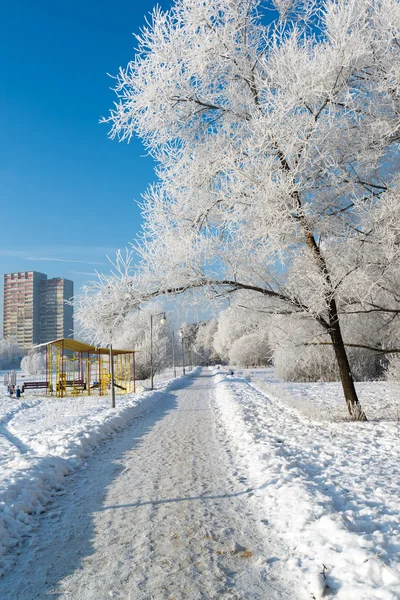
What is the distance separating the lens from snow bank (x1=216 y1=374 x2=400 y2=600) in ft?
10.1

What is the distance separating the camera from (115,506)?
16.6ft

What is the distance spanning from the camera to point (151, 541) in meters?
4.00

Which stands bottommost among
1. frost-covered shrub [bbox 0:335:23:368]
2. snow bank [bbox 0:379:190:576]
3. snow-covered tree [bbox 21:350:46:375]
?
Answer: snow bank [bbox 0:379:190:576]

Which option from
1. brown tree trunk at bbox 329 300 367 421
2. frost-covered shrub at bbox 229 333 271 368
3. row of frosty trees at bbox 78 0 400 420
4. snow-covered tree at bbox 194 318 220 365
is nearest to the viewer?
row of frosty trees at bbox 78 0 400 420

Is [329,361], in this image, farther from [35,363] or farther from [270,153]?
[35,363]

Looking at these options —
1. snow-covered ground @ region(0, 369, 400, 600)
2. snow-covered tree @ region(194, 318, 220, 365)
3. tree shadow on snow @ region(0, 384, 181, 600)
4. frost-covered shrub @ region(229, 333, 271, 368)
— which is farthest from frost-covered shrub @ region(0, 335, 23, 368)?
tree shadow on snow @ region(0, 384, 181, 600)

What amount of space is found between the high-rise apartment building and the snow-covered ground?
15554 centimetres

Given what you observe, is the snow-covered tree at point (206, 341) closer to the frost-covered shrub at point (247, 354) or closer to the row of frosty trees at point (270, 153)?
the frost-covered shrub at point (247, 354)

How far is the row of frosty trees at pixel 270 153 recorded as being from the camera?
7578 millimetres

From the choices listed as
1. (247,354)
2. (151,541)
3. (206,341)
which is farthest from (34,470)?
(206,341)

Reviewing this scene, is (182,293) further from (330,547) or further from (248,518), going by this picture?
(330,547)

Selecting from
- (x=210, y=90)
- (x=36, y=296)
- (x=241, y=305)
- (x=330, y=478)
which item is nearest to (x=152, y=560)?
(x=330, y=478)

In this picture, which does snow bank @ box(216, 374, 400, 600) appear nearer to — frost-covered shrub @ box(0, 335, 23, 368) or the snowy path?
the snowy path

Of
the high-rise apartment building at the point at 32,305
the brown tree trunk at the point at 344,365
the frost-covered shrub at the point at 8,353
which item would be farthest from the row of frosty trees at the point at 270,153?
the high-rise apartment building at the point at 32,305
